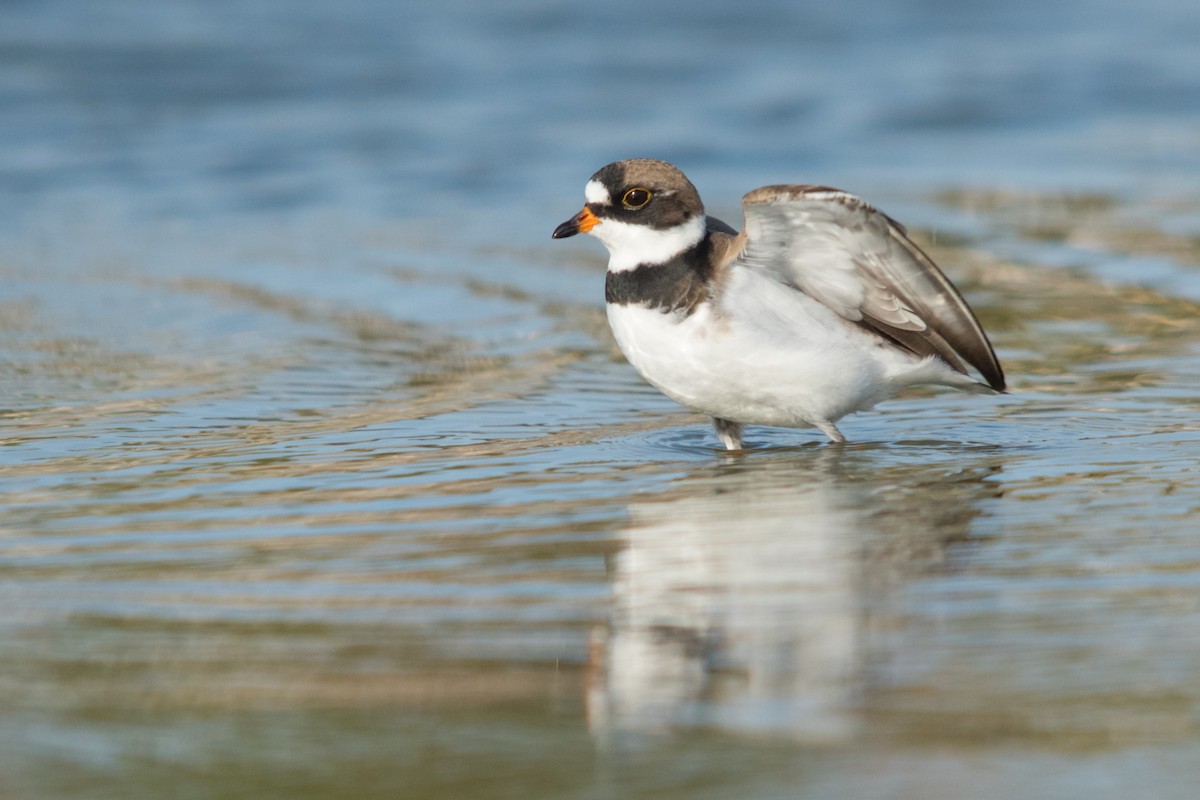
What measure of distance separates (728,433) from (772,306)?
0.66 meters

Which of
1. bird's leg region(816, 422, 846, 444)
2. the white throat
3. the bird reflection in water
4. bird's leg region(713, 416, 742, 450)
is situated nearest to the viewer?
the bird reflection in water

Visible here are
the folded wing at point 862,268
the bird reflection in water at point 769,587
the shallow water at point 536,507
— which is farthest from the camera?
the folded wing at point 862,268

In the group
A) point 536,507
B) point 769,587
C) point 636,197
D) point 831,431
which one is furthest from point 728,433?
point 769,587

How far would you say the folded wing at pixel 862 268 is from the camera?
6137mm

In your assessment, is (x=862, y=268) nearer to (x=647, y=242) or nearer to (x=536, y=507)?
(x=647, y=242)

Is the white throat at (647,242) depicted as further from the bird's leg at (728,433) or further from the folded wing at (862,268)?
the bird's leg at (728,433)

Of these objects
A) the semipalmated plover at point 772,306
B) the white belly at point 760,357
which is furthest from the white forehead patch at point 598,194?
the white belly at point 760,357

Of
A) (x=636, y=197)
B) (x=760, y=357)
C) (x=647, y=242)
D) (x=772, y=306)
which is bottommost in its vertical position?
(x=760, y=357)

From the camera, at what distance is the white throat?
6535 millimetres

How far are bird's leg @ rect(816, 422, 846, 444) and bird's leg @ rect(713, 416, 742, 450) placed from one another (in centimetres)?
35

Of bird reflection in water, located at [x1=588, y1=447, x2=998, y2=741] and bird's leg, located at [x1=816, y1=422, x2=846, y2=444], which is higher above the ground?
bird's leg, located at [x1=816, y1=422, x2=846, y2=444]

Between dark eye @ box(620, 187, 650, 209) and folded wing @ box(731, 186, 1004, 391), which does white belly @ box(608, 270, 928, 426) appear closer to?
folded wing @ box(731, 186, 1004, 391)

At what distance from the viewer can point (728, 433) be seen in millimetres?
6934

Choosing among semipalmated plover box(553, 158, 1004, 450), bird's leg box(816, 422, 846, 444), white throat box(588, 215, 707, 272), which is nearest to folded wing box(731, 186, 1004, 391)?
semipalmated plover box(553, 158, 1004, 450)
